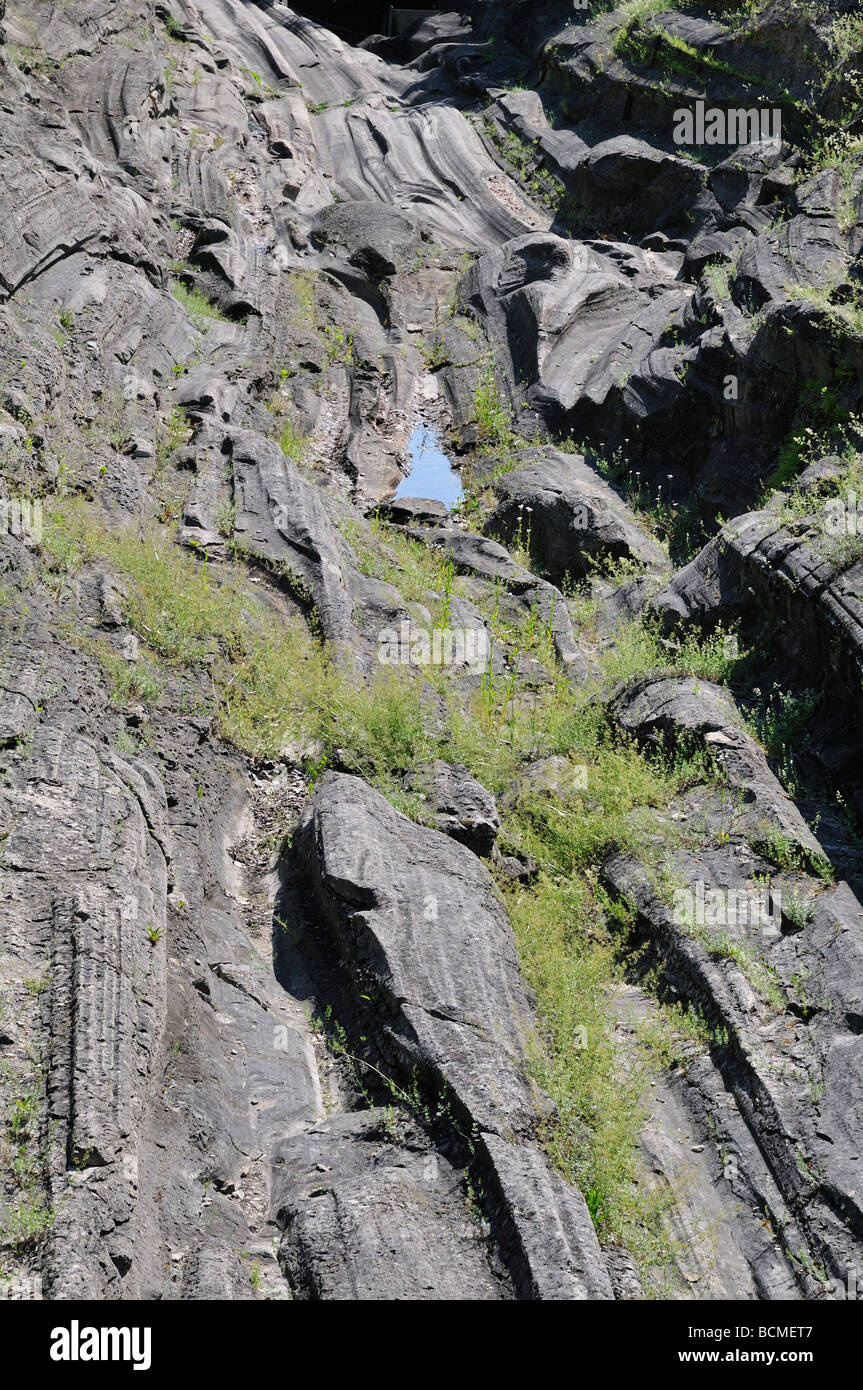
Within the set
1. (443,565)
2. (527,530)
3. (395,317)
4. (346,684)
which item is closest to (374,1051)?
(346,684)

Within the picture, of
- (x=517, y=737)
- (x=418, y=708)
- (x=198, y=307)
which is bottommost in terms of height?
(x=517, y=737)

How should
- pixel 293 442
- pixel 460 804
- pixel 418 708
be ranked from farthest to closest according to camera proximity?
pixel 293 442
pixel 418 708
pixel 460 804

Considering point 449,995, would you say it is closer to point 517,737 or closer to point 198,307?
point 517,737

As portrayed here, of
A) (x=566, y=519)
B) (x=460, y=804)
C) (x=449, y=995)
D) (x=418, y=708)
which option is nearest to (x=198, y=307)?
(x=566, y=519)

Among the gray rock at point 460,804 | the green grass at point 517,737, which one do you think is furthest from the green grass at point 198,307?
the gray rock at point 460,804

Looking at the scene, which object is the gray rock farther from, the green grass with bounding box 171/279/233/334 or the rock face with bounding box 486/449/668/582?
the green grass with bounding box 171/279/233/334

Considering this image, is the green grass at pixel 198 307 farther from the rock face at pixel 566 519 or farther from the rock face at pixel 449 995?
the rock face at pixel 449 995

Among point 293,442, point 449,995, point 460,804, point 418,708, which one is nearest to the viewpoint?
point 449,995

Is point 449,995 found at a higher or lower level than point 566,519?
higher

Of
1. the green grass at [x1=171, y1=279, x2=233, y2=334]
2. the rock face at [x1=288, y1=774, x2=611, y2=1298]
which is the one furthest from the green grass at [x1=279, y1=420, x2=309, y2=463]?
the rock face at [x1=288, y1=774, x2=611, y2=1298]
